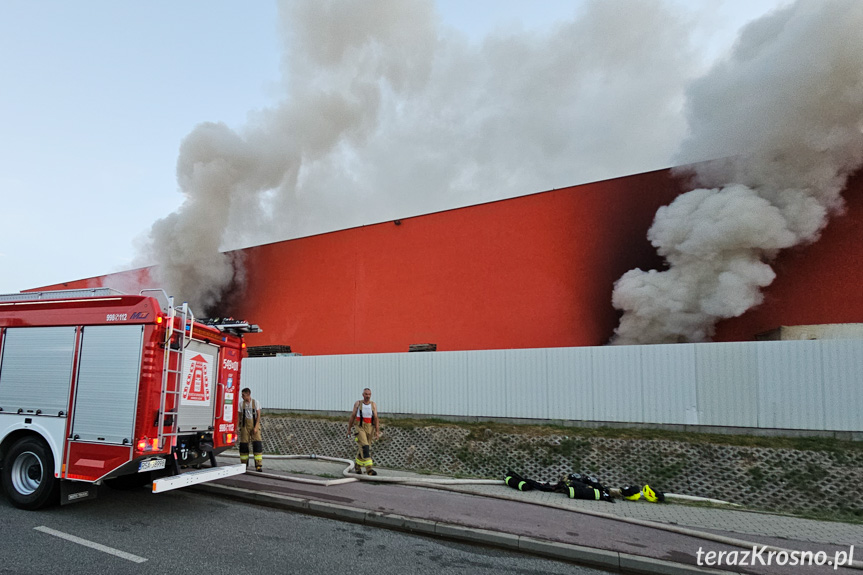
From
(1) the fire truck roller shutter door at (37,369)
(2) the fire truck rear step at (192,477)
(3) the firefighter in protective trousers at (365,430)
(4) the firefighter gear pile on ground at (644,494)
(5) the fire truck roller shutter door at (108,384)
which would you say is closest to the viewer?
(2) the fire truck rear step at (192,477)

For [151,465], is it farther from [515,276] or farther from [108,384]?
[515,276]

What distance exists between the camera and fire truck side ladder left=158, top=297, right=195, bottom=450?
220 inches

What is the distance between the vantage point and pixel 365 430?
27.9 feet

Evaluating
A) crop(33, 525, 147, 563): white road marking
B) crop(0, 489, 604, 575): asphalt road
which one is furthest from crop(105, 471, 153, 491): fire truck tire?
crop(33, 525, 147, 563): white road marking

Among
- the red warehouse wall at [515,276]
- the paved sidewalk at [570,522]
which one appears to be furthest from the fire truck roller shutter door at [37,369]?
the red warehouse wall at [515,276]

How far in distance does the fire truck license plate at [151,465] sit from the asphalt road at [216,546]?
0.54 meters

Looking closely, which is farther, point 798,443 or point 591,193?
point 591,193

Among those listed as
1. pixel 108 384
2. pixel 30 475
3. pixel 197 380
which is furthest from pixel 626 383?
pixel 30 475

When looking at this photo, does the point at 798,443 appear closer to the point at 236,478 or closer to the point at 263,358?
the point at 236,478

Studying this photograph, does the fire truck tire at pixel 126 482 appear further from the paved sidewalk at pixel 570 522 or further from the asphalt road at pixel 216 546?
the paved sidewalk at pixel 570 522

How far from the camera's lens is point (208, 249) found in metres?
18.8

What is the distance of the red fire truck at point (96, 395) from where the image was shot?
5422 millimetres

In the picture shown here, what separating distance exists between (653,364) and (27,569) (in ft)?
32.9

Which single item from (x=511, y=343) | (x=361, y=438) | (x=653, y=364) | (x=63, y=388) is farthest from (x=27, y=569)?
(x=511, y=343)
